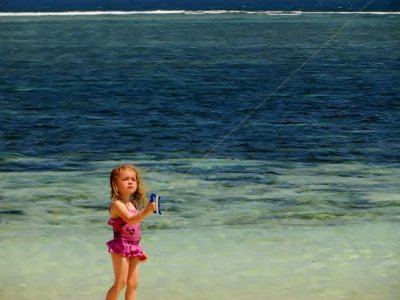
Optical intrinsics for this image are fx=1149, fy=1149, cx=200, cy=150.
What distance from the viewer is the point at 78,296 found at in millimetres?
7961

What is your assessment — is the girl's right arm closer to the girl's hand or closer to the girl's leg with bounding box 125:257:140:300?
the girl's hand

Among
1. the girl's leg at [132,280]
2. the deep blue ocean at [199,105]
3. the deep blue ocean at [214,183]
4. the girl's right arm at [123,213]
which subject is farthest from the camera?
the deep blue ocean at [199,105]

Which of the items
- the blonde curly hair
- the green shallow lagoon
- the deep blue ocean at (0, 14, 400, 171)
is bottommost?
the green shallow lagoon

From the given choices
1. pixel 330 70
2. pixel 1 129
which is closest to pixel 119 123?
pixel 1 129

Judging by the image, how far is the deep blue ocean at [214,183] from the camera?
852 centimetres

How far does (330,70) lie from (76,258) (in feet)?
96.8

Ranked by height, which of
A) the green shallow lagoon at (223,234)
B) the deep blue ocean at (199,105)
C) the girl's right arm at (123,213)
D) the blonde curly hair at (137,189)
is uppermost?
the deep blue ocean at (199,105)

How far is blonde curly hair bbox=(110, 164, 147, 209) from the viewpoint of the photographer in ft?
20.6

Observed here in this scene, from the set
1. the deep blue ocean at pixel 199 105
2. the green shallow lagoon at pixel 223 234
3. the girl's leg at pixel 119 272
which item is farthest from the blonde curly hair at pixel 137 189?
the deep blue ocean at pixel 199 105

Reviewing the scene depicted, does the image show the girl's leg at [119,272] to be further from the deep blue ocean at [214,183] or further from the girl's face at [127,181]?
the deep blue ocean at [214,183]

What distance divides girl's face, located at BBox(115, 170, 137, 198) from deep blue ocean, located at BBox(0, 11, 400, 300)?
1857 millimetres

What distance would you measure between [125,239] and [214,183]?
685cm

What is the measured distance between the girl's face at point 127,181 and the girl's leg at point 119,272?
38 cm

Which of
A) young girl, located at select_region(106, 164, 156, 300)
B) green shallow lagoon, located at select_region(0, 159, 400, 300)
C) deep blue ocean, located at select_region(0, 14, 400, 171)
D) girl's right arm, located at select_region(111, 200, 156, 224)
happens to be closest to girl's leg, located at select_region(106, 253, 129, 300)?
young girl, located at select_region(106, 164, 156, 300)
